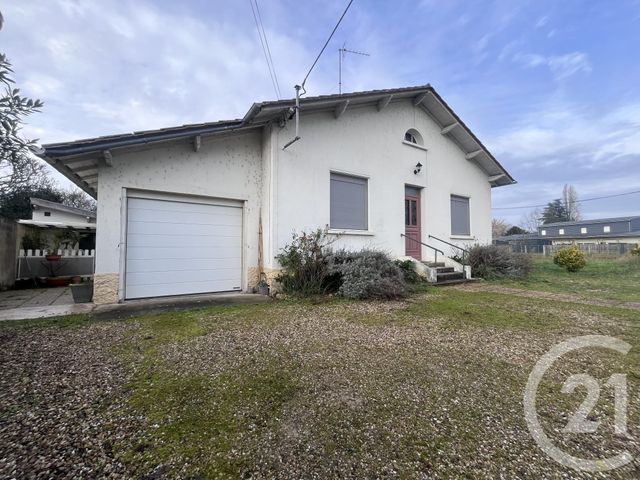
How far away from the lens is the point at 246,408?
Result: 2080 mm

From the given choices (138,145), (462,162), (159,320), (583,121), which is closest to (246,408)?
(159,320)

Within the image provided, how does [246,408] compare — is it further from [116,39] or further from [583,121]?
[583,121]

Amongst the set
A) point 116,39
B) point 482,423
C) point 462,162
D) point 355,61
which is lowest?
point 482,423

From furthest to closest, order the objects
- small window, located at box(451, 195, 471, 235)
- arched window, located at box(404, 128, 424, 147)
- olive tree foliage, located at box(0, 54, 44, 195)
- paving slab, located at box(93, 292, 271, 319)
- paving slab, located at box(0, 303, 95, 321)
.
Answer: small window, located at box(451, 195, 471, 235) → arched window, located at box(404, 128, 424, 147) → paving slab, located at box(93, 292, 271, 319) → paving slab, located at box(0, 303, 95, 321) → olive tree foliage, located at box(0, 54, 44, 195)

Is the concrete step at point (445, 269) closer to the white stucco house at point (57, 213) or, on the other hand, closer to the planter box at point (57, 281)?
the planter box at point (57, 281)

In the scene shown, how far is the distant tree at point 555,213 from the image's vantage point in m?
50.4

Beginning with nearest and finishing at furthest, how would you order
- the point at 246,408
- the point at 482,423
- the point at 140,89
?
the point at 482,423, the point at 246,408, the point at 140,89

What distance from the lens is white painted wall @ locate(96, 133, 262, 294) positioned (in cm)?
553

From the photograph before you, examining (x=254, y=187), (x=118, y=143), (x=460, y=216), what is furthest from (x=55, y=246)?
(x=460, y=216)

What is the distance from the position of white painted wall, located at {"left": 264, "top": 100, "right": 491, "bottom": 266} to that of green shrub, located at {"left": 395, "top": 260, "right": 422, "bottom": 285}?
0.88m

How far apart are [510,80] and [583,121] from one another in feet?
46.5

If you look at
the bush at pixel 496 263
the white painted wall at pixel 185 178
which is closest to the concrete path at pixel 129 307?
the white painted wall at pixel 185 178

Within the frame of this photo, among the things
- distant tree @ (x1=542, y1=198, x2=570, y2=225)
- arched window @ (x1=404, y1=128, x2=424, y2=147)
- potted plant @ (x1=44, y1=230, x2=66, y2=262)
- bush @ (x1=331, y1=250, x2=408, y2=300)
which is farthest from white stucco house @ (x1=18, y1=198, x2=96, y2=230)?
distant tree @ (x1=542, y1=198, x2=570, y2=225)

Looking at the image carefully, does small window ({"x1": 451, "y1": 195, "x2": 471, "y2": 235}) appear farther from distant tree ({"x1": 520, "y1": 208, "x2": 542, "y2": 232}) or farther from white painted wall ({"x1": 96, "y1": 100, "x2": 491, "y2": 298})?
distant tree ({"x1": 520, "y1": 208, "x2": 542, "y2": 232})
